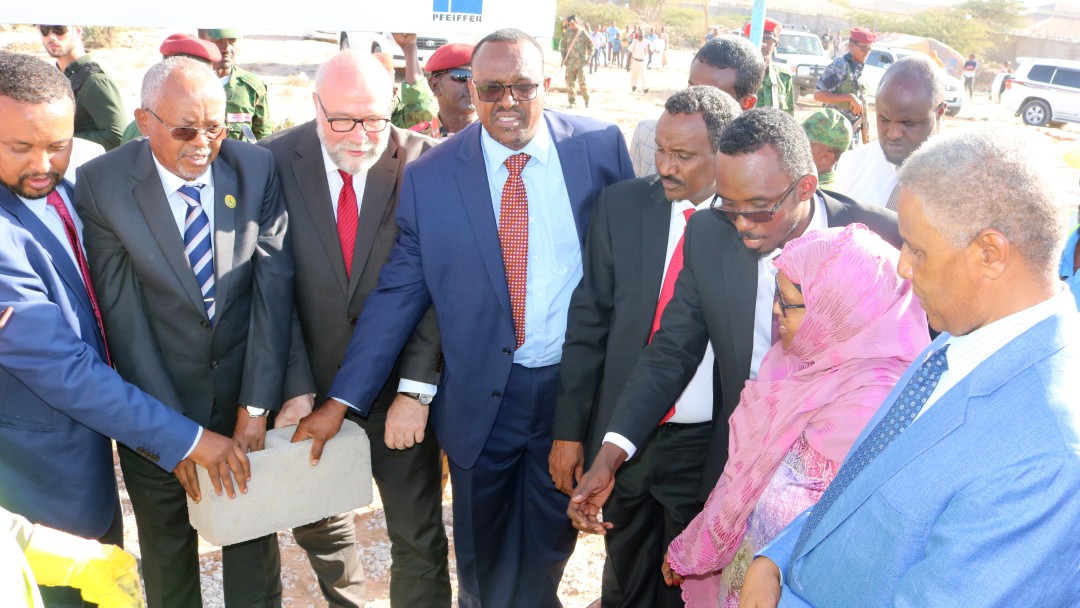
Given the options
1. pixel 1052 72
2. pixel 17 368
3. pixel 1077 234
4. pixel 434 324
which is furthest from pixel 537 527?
pixel 1052 72

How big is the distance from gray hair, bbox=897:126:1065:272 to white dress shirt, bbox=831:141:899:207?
8.42 ft

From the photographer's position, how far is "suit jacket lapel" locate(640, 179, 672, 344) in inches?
118

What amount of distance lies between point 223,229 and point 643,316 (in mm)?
1469

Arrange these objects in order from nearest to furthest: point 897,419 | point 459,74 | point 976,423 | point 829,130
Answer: point 976,423 < point 897,419 < point 829,130 < point 459,74

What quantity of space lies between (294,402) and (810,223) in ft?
6.28

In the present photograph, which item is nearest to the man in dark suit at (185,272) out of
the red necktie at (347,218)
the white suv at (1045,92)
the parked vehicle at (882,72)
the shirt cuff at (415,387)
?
the red necktie at (347,218)

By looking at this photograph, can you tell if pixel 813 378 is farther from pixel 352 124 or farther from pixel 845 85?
pixel 845 85

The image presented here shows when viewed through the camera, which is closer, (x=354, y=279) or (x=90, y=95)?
(x=354, y=279)

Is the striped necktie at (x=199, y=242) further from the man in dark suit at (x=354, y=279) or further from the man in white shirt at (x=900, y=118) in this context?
the man in white shirt at (x=900, y=118)

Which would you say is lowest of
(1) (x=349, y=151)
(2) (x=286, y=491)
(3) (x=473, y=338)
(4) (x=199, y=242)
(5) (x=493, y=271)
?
(2) (x=286, y=491)

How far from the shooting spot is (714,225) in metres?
2.80

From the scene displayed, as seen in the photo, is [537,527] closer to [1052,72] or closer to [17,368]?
[17,368]

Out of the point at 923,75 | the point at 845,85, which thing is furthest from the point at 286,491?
the point at 845,85

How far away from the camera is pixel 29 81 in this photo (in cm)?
256
